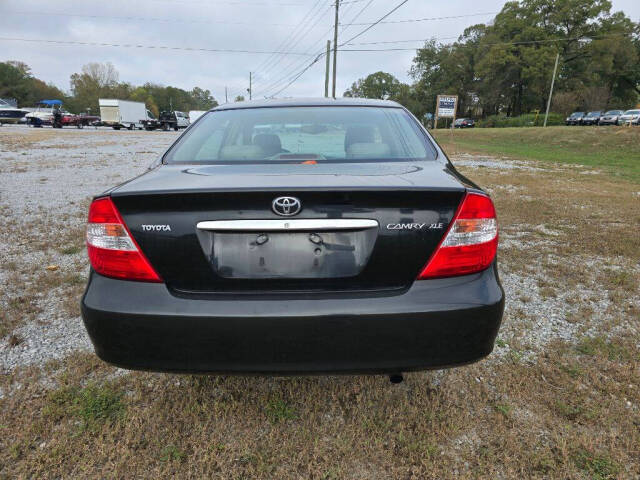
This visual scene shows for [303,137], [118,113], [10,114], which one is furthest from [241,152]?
[118,113]

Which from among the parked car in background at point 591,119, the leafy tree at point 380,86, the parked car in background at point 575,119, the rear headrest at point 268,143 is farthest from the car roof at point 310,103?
the leafy tree at point 380,86

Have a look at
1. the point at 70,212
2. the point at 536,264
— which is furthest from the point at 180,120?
the point at 536,264

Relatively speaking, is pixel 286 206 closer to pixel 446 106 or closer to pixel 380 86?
pixel 446 106

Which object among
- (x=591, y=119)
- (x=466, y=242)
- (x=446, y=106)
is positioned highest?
(x=591, y=119)

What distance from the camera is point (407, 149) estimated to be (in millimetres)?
2170

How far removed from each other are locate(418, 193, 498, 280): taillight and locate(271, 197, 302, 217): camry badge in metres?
0.55

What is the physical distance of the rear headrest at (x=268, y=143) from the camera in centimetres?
215

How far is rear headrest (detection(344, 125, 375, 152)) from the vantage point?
2.23m

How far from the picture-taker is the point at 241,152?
2.13 meters

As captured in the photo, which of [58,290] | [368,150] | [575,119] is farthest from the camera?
[575,119]

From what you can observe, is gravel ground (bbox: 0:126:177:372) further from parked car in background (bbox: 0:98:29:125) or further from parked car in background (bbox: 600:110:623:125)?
parked car in background (bbox: 600:110:623:125)

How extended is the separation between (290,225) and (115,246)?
2.31 ft

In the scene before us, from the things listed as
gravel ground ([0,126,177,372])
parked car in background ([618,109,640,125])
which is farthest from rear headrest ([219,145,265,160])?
parked car in background ([618,109,640,125])

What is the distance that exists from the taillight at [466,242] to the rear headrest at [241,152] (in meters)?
1.05
